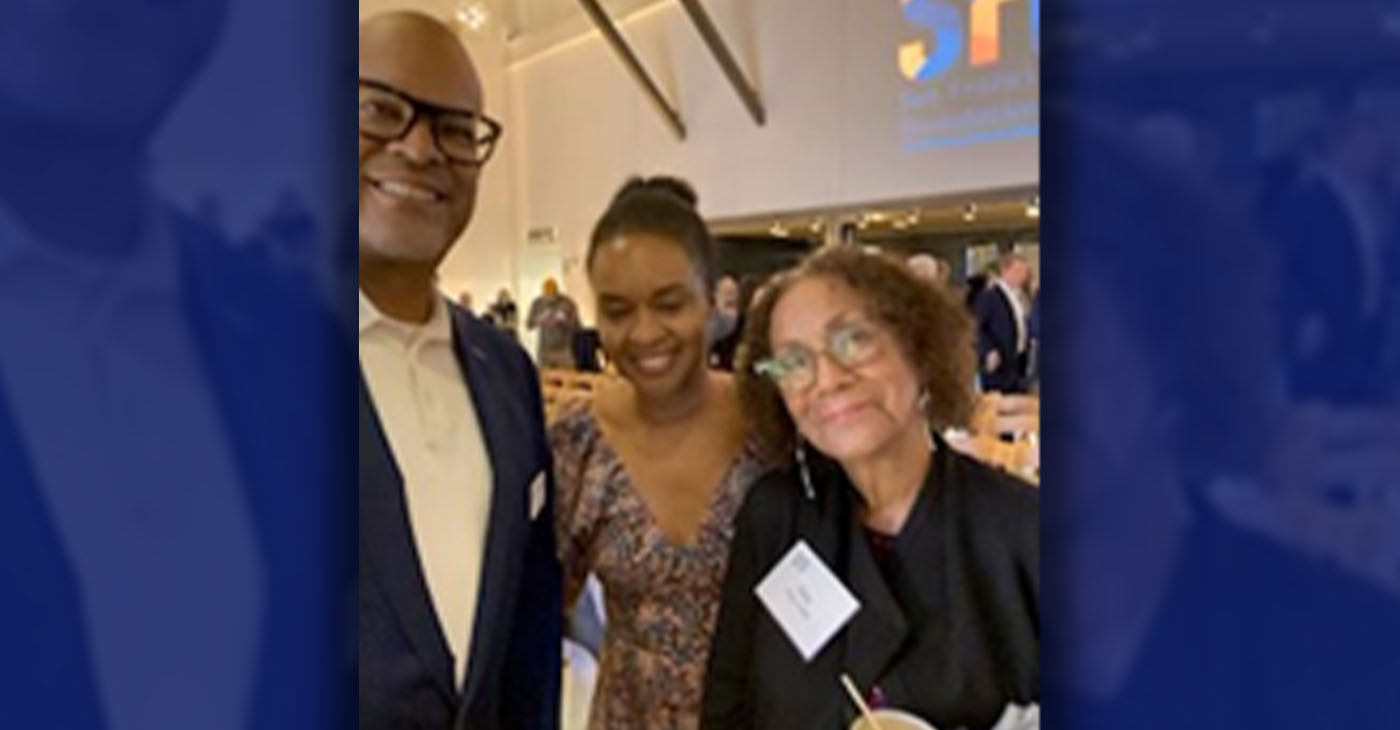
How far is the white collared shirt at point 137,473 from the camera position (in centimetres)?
48

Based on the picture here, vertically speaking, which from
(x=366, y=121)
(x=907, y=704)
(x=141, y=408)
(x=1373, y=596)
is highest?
(x=366, y=121)

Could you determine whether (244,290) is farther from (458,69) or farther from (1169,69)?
(1169,69)

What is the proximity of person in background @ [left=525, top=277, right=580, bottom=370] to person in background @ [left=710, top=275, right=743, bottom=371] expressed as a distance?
0.09 metres

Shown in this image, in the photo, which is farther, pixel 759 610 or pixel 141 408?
pixel 759 610

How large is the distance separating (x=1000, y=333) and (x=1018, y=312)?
0.06 ft

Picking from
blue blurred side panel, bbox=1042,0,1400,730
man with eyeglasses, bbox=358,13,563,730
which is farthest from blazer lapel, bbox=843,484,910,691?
man with eyeglasses, bbox=358,13,563,730

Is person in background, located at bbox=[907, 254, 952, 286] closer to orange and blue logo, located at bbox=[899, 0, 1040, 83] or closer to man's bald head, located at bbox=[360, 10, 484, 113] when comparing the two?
orange and blue logo, located at bbox=[899, 0, 1040, 83]

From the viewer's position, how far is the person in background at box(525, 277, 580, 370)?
1.91ft

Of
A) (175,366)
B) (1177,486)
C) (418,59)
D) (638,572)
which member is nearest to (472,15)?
(418,59)

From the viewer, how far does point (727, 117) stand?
0.58 meters

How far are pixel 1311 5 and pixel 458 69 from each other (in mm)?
456

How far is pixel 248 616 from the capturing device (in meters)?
0.53

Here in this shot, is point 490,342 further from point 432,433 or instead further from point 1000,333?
point 1000,333

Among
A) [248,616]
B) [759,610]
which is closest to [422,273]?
[248,616]
